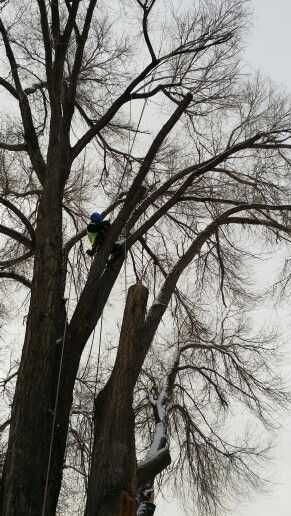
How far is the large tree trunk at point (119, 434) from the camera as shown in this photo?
3.67 metres

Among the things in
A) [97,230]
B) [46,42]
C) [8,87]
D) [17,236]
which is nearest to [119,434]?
[97,230]

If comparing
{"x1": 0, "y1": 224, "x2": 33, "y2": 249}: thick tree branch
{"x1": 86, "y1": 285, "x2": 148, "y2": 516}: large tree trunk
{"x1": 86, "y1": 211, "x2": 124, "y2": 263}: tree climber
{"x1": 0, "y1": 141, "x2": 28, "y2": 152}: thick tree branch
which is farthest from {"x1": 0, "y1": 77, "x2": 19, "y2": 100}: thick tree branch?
{"x1": 86, "y1": 285, "x2": 148, "y2": 516}: large tree trunk

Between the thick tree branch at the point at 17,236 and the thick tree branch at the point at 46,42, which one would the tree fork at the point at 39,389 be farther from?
the thick tree branch at the point at 46,42

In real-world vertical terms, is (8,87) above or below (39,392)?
above

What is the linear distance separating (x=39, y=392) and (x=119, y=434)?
85 centimetres

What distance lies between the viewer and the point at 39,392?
4383 mm

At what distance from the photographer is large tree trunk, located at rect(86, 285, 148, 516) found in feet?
12.0

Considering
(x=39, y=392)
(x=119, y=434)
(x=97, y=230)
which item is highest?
(x=97, y=230)

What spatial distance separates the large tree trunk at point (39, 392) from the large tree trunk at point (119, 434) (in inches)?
18.1

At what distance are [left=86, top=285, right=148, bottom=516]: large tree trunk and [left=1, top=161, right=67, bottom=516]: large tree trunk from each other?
1.51 feet

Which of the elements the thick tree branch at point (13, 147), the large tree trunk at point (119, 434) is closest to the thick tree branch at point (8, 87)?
Answer: the thick tree branch at point (13, 147)

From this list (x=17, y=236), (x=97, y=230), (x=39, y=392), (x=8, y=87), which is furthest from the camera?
(x=8, y=87)

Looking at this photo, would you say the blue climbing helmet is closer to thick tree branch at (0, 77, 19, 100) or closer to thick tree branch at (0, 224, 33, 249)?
thick tree branch at (0, 224, 33, 249)

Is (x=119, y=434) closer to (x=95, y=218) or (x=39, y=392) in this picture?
(x=39, y=392)
